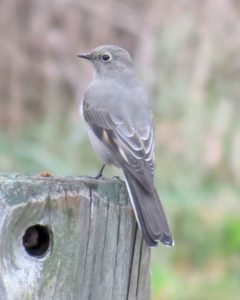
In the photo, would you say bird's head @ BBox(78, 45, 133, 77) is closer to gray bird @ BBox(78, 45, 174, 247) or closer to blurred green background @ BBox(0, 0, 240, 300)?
gray bird @ BBox(78, 45, 174, 247)

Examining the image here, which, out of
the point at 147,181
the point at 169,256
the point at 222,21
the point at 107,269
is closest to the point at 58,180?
the point at 107,269

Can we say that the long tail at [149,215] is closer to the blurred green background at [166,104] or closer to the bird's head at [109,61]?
the bird's head at [109,61]

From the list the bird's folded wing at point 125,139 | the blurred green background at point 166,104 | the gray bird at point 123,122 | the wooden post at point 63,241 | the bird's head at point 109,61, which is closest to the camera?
the wooden post at point 63,241

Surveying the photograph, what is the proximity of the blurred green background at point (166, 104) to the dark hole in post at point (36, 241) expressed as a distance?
→ 15.5ft

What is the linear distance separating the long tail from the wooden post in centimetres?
10

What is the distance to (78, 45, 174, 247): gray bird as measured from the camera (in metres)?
4.40

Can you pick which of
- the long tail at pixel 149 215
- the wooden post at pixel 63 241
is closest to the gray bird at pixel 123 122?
the long tail at pixel 149 215

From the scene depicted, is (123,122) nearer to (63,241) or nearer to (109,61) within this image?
(109,61)

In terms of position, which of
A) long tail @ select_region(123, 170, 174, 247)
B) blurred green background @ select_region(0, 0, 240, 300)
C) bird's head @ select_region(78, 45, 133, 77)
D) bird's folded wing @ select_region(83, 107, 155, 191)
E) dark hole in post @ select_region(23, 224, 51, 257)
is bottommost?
dark hole in post @ select_region(23, 224, 51, 257)

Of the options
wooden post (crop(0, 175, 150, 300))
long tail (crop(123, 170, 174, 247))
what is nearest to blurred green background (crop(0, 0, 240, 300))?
long tail (crop(123, 170, 174, 247))

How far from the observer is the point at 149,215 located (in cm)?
388

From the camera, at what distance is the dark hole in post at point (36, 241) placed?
3410 mm

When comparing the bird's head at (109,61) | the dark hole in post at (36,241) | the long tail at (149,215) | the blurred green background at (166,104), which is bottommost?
the dark hole in post at (36,241)

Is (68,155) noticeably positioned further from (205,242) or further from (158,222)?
(158,222)
